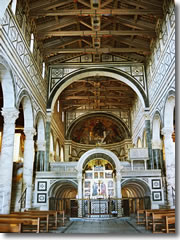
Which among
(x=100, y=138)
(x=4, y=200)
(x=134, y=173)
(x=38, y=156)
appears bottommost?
(x=4, y=200)

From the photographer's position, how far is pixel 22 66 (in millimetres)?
13492

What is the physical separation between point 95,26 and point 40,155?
9.44m

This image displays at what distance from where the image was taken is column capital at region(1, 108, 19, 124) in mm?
11977

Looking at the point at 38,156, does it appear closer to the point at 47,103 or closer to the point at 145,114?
the point at 47,103

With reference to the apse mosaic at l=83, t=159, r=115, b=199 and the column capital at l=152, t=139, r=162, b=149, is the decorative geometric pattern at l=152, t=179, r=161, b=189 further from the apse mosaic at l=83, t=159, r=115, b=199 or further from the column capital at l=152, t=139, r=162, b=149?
the apse mosaic at l=83, t=159, r=115, b=199

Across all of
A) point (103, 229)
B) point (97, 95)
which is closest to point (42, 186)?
point (103, 229)

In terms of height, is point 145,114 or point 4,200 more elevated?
point 145,114

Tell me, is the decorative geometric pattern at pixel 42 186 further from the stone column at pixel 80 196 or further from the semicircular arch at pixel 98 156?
the semicircular arch at pixel 98 156

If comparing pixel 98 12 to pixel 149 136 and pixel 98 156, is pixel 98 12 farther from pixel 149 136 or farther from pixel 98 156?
pixel 98 156

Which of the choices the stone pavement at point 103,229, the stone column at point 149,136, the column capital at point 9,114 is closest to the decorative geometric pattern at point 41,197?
the column capital at point 9,114

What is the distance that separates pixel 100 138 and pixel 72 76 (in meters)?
12.7

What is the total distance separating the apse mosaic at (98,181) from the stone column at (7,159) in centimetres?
1290

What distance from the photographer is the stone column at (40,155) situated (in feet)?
61.8

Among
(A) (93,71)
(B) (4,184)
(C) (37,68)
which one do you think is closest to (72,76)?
(A) (93,71)
